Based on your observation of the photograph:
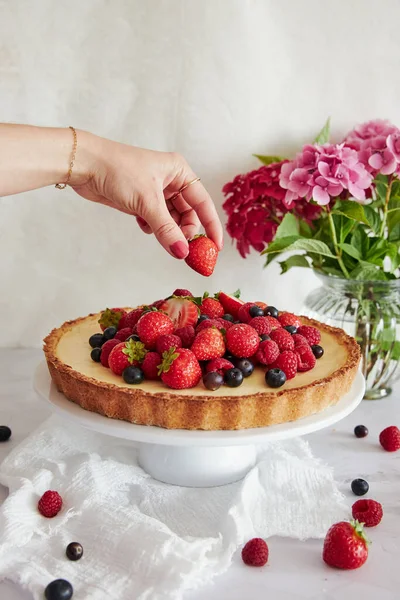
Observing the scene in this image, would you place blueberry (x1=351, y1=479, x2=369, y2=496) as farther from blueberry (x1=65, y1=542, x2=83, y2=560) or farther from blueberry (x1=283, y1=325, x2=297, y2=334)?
blueberry (x1=65, y1=542, x2=83, y2=560)

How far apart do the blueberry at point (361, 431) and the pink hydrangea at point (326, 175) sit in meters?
0.64

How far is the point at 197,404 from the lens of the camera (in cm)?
150

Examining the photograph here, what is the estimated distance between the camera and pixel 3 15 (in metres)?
2.36

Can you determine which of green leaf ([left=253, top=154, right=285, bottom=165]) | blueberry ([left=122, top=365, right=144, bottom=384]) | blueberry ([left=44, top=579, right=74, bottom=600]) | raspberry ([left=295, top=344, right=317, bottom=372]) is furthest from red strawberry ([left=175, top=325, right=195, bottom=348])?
green leaf ([left=253, top=154, right=285, bottom=165])

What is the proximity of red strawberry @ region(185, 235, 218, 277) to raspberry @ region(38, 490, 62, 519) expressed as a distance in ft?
2.18

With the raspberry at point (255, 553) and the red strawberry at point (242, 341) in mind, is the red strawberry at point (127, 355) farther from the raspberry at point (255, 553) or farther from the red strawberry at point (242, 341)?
the raspberry at point (255, 553)

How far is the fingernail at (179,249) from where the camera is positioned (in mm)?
1688

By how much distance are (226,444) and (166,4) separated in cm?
155

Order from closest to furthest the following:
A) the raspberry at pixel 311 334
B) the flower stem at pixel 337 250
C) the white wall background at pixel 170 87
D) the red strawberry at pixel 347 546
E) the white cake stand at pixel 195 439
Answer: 1. the red strawberry at pixel 347 546
2. the white cake stand at pixel 195 439
3. the raspberry at pixel 311 334
4. the flower stem at pixel 337 250
5. the white wall background at pixel 170 87

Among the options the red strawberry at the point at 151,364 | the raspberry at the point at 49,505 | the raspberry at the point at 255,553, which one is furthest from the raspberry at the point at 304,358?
the raspberry at the point at 49,505

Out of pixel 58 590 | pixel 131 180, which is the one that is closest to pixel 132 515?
pixel 58 590

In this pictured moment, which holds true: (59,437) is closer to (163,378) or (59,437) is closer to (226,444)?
(163,378)

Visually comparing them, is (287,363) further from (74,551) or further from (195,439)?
(74,551)

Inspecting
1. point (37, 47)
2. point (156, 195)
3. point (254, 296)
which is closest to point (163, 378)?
point (156, 195)
